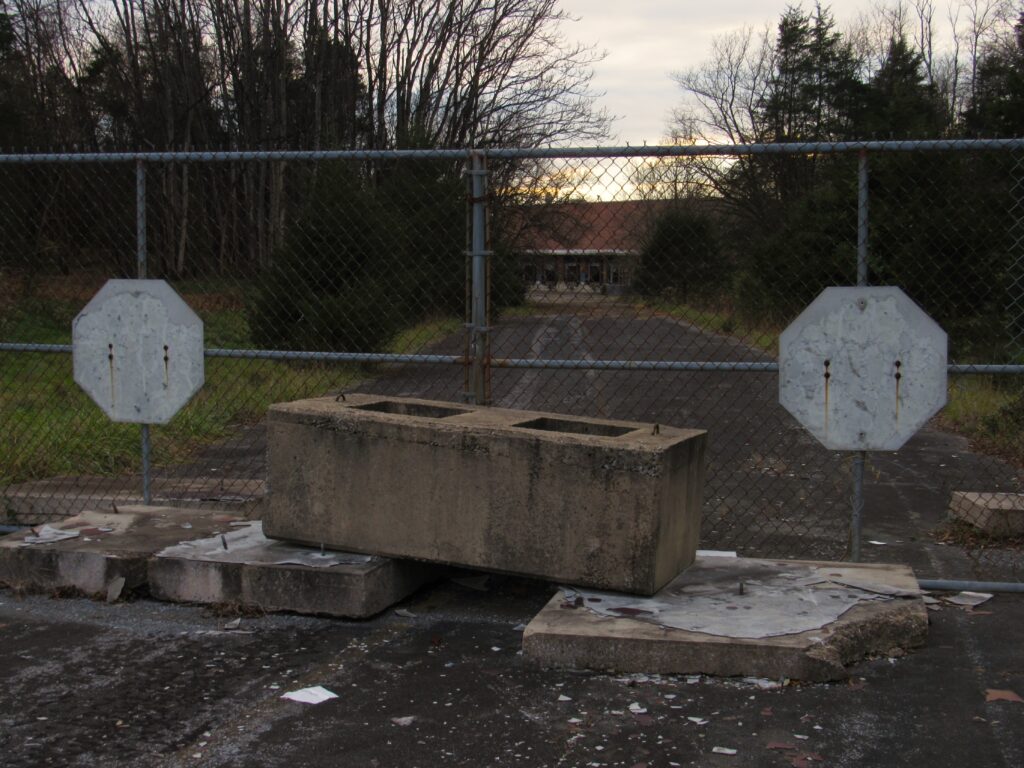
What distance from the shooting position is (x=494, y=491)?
4.78m

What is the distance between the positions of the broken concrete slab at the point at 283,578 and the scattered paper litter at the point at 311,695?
822mm

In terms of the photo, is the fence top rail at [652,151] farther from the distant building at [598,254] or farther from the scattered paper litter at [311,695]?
the scattered paper litter at [311,695]

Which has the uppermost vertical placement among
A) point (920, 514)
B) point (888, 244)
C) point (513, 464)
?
point (888, 244)

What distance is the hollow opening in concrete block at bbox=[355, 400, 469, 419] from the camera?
542 cm

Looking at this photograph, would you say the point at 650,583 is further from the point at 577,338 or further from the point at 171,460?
the point at 171,460

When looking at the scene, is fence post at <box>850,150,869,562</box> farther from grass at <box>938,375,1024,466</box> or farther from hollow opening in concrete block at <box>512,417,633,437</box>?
grass at <box>938,375,1024,466</box>

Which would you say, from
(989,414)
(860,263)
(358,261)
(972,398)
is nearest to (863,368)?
(860,263)

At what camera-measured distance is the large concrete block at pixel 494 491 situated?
459cm

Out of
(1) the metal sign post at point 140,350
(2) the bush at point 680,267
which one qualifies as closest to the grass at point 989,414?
(2) the bush at point 680,267

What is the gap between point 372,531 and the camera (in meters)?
5.00

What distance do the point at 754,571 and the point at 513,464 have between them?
1327 mm

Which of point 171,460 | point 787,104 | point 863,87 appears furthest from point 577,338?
point 787,104

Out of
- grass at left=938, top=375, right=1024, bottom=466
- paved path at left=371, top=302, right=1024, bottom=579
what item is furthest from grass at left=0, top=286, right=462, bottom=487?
grass at left=938, top=375, right=1024, bottom=466

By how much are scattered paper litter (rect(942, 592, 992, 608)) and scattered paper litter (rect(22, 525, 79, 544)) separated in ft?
14.9
